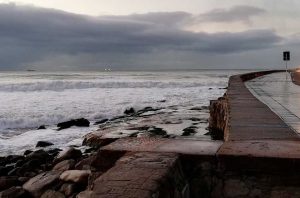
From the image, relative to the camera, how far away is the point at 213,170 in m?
3.69

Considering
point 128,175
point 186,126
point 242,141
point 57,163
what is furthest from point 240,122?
point 186,126

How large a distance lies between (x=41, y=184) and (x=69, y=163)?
4.08 ft

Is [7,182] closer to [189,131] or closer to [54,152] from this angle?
[54,152]

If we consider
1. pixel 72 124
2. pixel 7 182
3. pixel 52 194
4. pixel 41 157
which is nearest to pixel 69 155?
pixel 41 157

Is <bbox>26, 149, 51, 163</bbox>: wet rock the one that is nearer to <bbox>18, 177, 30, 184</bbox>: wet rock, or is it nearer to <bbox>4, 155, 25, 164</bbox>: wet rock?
<bbox>4, 155, 25, 164</bbox>: wet rock

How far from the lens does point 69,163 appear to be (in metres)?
7.23

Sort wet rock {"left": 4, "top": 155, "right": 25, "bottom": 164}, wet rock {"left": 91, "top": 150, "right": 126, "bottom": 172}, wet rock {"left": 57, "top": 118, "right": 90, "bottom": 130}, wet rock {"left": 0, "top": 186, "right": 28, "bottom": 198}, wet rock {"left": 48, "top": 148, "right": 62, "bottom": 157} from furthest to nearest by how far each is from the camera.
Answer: wet rock {"left": 57, "top": 118, "right": 90, "bottom": 130} → wet rock {"left": 48, "top": 148, "right": 62, "bottom": 157} → wet rock {"left": 4, "top": 155, "right": 25, "bottom": 164} → wet rock {"left": 0, "top": 186, "right": 28, "bottom": 198} → wet rock {"left": 91, "top": 150, "right": 126, "bottom": 172}

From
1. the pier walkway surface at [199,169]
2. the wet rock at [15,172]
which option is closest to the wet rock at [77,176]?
the pier walkway surface at [199,169]

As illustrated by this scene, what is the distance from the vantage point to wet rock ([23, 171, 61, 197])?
232 inches

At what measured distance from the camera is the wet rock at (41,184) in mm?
5887

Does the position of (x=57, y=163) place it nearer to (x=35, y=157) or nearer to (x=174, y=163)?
(x=35, y=157)

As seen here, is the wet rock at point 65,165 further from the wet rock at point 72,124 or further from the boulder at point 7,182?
the wet rock at point 72,124

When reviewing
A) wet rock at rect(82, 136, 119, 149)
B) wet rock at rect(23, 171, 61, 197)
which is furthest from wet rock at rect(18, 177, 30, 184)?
wet rock at rect(82, 136, 119, 149)

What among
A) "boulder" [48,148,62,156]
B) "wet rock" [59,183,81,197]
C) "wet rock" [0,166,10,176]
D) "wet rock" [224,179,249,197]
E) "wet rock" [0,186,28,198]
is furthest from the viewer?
"boulder" [48,148,62,156]
